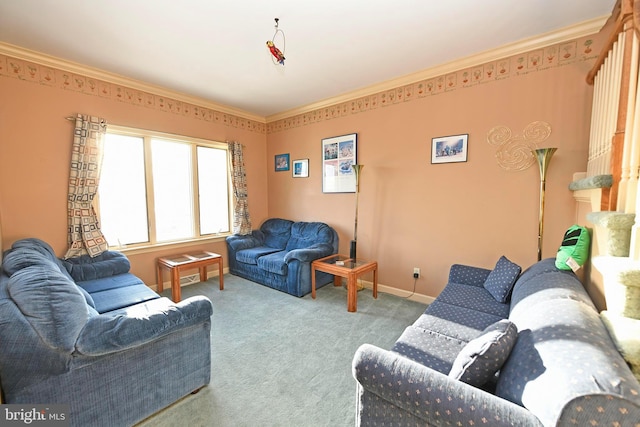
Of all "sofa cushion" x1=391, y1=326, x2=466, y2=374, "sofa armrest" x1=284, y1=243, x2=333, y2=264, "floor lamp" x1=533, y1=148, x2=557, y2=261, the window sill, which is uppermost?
"floor lamp" x1=533, y1=148, x2=557, y2=261

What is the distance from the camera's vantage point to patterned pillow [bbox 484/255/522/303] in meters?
2.08

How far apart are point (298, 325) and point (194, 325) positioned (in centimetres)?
120

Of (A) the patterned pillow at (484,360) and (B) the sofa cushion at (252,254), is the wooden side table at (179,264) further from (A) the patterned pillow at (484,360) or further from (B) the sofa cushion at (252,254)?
(A) the patterned pillow at (484,360)

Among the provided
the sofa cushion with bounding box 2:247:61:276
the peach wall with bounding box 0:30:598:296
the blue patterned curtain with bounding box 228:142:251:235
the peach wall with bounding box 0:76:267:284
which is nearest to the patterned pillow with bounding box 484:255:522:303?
the peach wall with bounding box 0:30:598:296

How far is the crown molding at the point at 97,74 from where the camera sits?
251 cm

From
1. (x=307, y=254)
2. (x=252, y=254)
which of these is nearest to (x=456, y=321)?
(x=307, y=254)

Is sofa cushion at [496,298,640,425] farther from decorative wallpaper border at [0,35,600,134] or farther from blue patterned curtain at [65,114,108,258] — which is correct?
blue patterned curtain at [65,114,108,258]

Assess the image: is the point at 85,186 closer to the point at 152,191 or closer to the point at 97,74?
the point at 152,191

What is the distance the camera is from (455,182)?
289 cm

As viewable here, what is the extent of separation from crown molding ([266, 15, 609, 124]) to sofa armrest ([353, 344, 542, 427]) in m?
2.95

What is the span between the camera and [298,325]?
2637 millimetres

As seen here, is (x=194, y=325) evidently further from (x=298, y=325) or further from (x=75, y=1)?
(x=75, y=1)

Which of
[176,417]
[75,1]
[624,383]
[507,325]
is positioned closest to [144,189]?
[75,1]

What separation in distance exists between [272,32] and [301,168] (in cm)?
224
